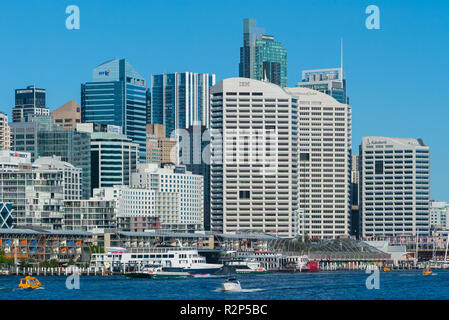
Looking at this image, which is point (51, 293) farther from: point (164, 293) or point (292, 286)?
point (292, 286)

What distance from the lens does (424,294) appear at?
13450cm

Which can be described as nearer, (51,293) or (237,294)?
(237,294)

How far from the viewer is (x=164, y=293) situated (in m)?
129

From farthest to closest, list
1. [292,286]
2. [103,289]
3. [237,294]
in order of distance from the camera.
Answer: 1. [292,286]
2. [103,289]
3. [237,294]
